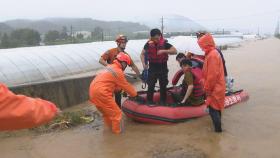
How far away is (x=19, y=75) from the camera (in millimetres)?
13727

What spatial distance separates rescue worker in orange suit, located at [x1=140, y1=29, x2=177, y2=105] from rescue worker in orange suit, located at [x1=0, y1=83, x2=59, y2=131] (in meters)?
4.83

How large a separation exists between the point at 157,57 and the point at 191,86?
2.88 feet

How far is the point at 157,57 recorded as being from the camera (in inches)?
313

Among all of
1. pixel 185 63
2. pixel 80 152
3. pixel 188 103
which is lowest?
pixel 80 152

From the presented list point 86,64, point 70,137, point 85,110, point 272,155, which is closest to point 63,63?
point 86,64

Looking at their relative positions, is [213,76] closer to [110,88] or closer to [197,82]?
[197,82]

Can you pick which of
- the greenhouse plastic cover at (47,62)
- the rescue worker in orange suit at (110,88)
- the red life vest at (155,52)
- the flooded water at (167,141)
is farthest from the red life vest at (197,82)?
the greenhouse plastic cover at (47,62)

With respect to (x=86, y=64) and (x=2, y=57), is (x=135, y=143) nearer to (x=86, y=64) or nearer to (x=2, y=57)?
(x=2, y=57)

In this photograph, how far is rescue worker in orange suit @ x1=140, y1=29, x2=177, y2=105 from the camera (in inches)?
308

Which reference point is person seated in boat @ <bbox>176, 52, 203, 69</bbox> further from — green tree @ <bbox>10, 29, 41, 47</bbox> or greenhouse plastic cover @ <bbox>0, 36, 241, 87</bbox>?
green tree @ <bbox>10, 29, 41, 47</bbox>

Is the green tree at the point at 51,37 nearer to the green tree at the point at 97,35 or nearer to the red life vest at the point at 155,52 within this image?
the green tree at the point at 97,35

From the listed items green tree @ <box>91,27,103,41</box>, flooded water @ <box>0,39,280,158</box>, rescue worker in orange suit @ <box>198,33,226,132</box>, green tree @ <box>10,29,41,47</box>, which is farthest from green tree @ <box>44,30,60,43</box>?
rescue worker in orange suit @ <box>198,33,226,132</box>

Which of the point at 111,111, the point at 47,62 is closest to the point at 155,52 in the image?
the point at 111,111

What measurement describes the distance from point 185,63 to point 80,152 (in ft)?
8.32
